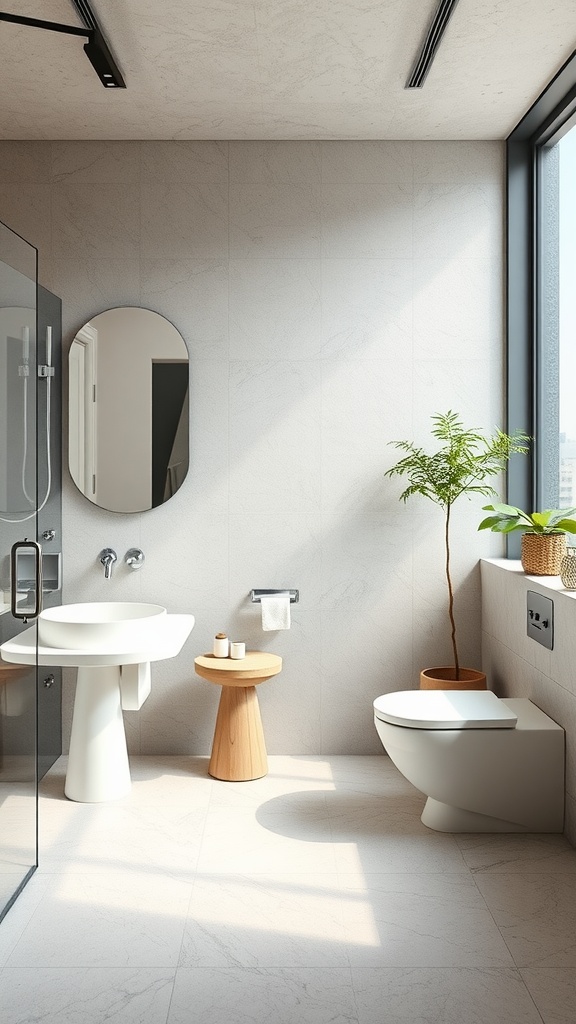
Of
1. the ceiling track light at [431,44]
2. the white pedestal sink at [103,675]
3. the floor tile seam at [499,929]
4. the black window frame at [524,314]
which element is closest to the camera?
the floor tile seam at [499,929]

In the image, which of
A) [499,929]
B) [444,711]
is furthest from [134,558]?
[499,929]

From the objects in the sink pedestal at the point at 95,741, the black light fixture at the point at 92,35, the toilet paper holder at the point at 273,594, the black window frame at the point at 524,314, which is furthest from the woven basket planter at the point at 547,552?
the black light fixture at the point at 92,35

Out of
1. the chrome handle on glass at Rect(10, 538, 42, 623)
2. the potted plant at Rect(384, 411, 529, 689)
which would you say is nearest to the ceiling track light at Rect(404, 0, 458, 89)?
the potted plant at Rect(384, 411, 529, 689)

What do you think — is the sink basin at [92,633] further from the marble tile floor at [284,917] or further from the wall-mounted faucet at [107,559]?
the marble tile floor at [284,917]

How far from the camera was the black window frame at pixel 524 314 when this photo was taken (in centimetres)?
361

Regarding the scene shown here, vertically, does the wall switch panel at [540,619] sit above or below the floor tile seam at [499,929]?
above

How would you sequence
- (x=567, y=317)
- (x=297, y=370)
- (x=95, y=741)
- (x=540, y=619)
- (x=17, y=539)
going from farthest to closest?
(x=297, y=370) < (x=567, y=317) < (x=95, y=741) < (x=540, y=619) < (x=17, y=539)

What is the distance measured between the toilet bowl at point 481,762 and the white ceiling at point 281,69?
2.20 metres

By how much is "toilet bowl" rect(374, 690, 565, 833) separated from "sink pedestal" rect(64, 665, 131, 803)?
3.37 ft

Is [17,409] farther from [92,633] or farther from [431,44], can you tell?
[431,44]

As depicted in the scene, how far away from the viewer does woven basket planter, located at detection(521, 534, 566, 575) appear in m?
A: 3.09

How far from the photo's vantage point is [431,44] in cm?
276

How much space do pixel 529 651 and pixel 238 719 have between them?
1143 mm

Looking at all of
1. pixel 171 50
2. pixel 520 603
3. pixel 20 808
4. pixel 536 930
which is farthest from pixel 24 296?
pixel 536 930
